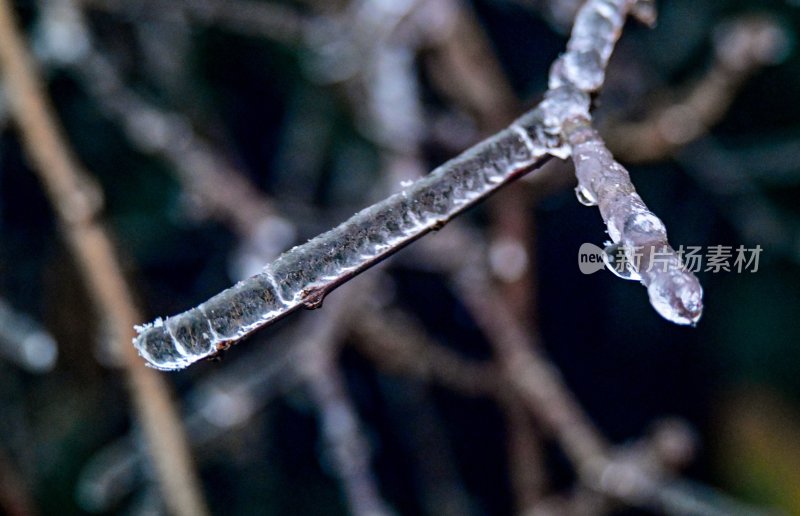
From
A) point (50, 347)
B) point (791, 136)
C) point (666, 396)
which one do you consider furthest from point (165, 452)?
point (791, 136)

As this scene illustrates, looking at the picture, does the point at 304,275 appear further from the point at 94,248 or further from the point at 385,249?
the point at 94,248

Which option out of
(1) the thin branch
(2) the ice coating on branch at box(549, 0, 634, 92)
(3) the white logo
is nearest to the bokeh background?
(1) the thin branch

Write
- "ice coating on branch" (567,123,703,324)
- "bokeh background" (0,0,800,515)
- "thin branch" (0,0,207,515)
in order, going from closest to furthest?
"ice coating on branch" (567,123,703,324), "thin branch" (0,0,207,515), "bokeh background" (0,0,800,515)

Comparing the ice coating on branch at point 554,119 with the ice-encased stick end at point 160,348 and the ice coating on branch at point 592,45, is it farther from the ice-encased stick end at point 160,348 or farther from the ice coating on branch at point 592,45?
the ice-encased stick end at point 160,348

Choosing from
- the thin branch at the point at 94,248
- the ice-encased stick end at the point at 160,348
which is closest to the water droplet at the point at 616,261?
the ice-encased stick end at the point at 160,348

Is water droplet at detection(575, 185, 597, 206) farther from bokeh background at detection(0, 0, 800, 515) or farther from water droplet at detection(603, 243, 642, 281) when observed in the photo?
bokeh background at detection(0, 0, 800, 515)

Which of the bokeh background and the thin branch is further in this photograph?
the bokeh background

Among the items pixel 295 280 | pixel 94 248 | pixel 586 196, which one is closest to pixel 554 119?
pixel 586 196

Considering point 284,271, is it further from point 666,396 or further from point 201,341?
point 666,396
